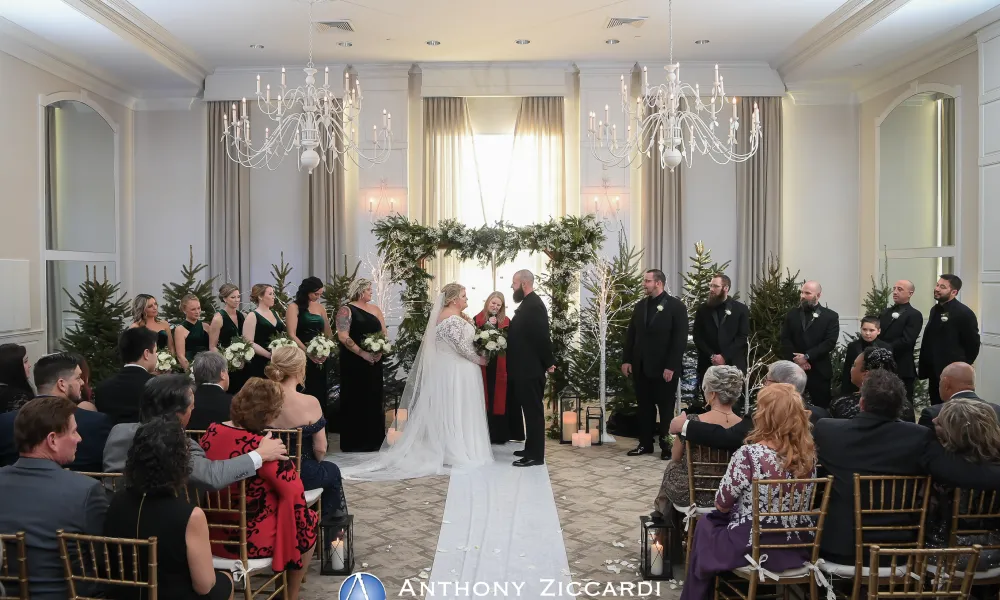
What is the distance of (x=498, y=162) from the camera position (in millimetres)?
12391

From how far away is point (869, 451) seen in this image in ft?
12.1

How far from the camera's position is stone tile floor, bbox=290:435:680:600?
4824 mm

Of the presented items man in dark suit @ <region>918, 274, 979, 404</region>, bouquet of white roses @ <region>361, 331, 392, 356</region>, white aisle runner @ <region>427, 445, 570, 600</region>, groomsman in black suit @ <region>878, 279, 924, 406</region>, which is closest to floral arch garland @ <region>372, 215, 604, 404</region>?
bouquet of white roses @ <region>361, 331, 392, 356</region>

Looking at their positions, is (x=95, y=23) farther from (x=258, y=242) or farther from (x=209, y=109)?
(x=258, y=242)

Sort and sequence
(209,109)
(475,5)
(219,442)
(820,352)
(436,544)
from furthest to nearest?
(209,109)
(475,5)
(820,352)
(436,544)
(219,442)

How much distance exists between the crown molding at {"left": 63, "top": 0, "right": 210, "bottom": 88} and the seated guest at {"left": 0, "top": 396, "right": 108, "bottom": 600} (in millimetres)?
6280

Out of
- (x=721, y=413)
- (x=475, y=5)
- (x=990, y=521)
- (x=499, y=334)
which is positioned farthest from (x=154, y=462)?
(x=475, y=5)

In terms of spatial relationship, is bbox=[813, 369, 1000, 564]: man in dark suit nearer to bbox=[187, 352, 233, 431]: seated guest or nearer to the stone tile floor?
the stone tile floor

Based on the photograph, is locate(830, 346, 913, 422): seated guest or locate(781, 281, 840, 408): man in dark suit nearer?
locate(830, 346, 913, 422): seated guest

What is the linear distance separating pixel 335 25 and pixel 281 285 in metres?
3.32

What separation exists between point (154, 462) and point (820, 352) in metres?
6.79

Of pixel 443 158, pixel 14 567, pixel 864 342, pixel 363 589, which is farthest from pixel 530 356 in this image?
pixel 443 158

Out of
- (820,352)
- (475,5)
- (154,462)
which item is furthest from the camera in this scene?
(475,5)

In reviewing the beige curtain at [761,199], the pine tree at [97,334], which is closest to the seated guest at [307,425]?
the pine tree at [97,334]
